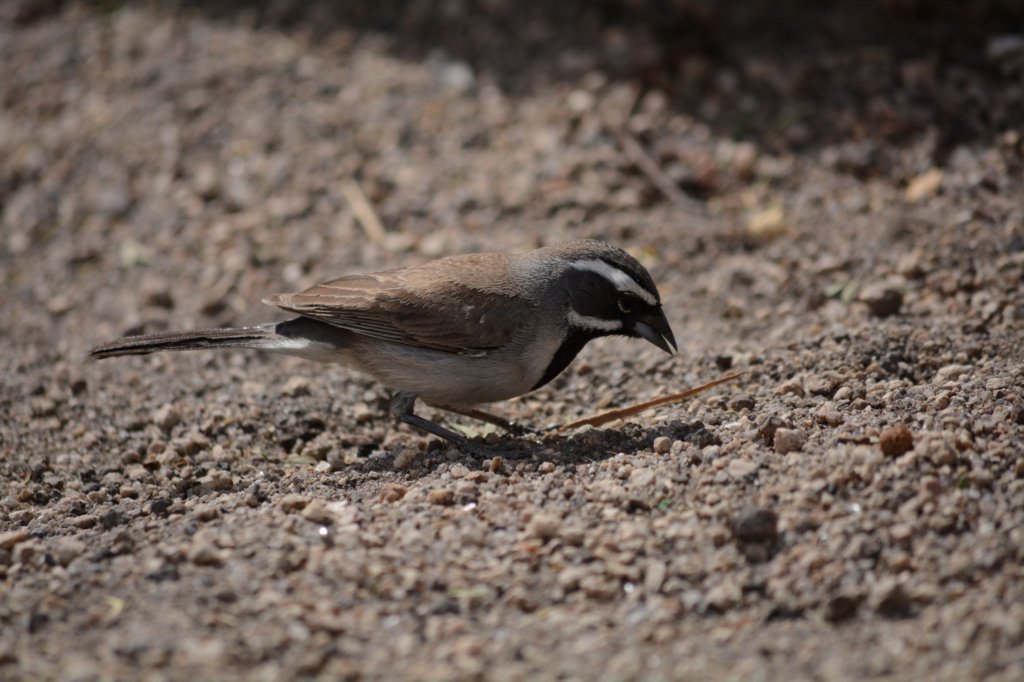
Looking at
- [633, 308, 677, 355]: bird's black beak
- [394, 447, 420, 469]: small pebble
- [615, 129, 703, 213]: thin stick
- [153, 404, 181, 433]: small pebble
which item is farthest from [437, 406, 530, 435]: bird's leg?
[615, 129, 703, 213]: thin stick

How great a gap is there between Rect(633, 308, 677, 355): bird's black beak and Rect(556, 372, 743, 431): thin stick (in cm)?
29

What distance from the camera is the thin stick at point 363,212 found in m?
8.79

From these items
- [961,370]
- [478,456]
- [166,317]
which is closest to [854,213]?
[961,370]

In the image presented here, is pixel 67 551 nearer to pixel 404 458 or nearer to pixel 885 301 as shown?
pixel 404 458

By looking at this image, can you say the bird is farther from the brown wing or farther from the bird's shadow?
the bird's shadow

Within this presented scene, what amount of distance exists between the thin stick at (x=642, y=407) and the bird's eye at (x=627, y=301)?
57cm

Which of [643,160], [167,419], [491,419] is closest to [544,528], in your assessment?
[491,419]

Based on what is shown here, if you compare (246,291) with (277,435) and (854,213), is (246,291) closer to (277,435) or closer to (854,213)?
(277,435)

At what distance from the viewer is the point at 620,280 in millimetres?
6336

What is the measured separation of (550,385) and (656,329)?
111 cm

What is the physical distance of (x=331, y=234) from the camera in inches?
351

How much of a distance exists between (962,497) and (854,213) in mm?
4047

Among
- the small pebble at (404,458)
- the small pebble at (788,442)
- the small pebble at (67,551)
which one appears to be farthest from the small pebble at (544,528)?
the small pebble at (67,551)

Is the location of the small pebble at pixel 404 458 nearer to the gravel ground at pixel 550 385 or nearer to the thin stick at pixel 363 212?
the gravel ground at pixel 550 385
